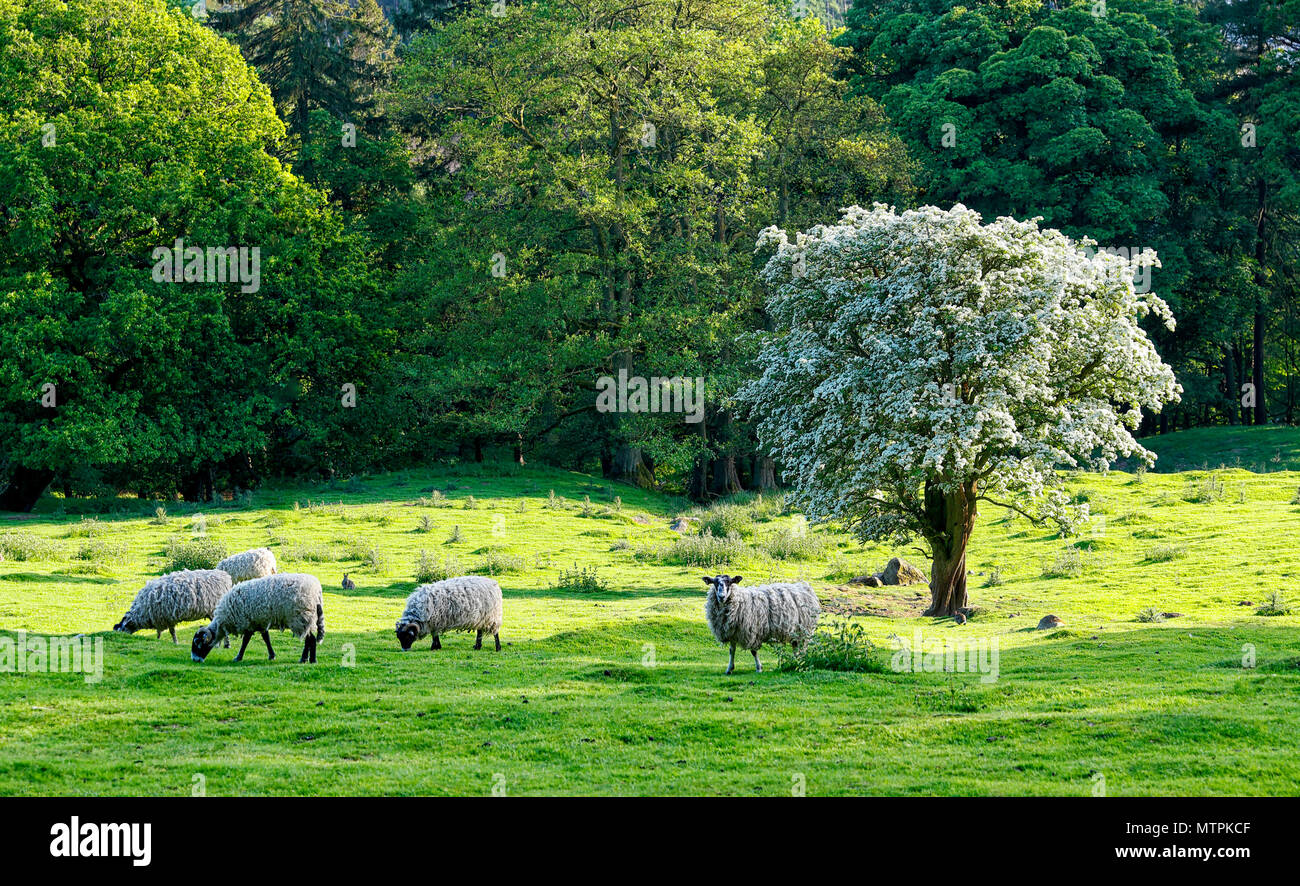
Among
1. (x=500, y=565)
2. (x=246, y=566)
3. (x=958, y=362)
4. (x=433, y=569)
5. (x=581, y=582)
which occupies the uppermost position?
(x=958, y=362)

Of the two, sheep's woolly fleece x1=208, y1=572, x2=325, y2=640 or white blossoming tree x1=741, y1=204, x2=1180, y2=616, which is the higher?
white blossoming tree x1=741, y1=204, x2=1180, y2=616

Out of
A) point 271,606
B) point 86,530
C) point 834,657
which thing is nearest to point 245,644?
point 271,606

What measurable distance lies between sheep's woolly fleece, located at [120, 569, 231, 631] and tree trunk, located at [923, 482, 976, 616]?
1553 cm

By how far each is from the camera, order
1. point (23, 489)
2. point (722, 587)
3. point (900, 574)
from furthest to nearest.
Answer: point (23, 489) < point (900, 574) < point (722, 587)

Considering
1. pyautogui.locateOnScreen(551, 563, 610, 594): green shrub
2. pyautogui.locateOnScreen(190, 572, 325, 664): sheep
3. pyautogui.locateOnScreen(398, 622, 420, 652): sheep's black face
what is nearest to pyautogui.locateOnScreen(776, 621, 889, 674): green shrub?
pyautogui.locateOnScreen(398, 622, 420, 652): sheep's black face

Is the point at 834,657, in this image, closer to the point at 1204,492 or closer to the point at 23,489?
the point at 1204,492

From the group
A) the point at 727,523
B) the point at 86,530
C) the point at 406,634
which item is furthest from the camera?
the point at 727,523

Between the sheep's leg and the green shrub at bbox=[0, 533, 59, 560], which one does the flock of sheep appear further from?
the green shrub at bbox=[0, 533, 59, 560]

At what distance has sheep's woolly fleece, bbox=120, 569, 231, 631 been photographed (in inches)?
803

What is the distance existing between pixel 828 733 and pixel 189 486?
4445cm

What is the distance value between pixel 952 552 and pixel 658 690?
11.6 meters

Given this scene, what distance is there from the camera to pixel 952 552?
2708 centimetres

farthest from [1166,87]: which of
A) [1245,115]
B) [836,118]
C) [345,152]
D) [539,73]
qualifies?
[345,152]
